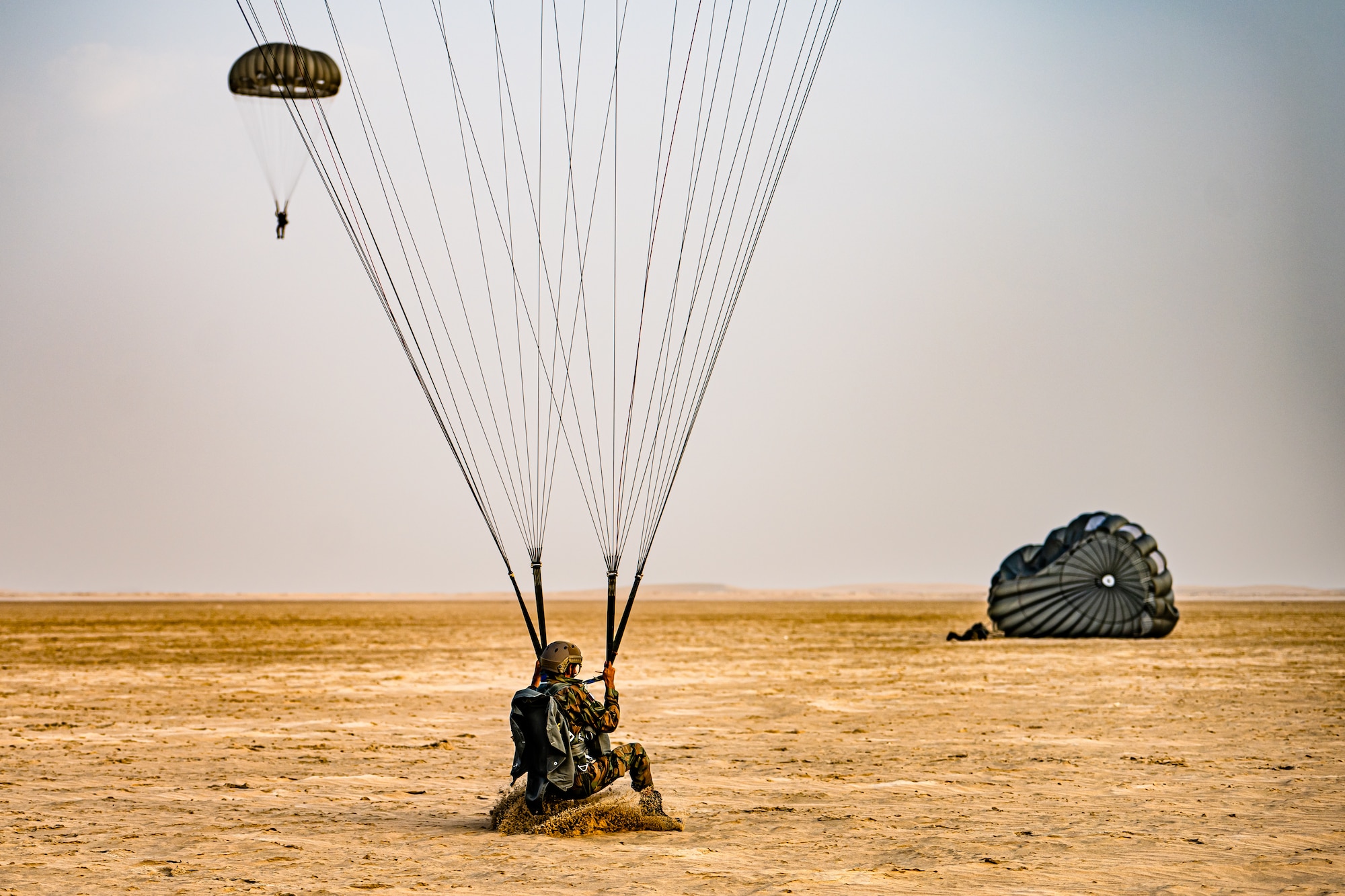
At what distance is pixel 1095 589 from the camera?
123 feet

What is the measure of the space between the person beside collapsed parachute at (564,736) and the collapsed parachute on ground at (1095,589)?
1171 inches

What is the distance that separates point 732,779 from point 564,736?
12.9 ft

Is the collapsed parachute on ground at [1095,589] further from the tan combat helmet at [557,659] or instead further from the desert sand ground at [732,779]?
the tan combat helmet at [557,659]

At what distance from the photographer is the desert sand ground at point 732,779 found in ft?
28.6

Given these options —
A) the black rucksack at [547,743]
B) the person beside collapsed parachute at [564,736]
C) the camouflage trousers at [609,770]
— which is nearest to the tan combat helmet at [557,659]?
the person beside collapsed parachute at [564,736]

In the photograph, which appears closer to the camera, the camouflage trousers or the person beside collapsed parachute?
the person beside collapsed parachute

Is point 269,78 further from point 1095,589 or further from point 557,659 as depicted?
point 1095,589

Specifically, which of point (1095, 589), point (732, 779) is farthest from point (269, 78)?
point (1095, 589)

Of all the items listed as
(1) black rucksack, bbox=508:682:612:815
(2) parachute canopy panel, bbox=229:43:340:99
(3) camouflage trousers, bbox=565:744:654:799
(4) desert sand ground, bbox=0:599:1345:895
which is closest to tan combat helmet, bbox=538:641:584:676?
(1) black rucksack, bbox=508:682:612:815

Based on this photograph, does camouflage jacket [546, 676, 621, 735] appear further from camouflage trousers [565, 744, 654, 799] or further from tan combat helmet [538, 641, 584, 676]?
camouflage trousers [565, 744, 654, 799]

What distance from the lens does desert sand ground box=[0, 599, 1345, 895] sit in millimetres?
8711

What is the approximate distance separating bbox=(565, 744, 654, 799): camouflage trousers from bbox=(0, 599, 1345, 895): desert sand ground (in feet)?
1.24

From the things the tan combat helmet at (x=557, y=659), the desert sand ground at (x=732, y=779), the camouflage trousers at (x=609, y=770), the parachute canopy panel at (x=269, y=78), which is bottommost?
the desert sand ground at (x=732, y=779)

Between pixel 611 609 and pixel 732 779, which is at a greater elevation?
pixel 611 609
